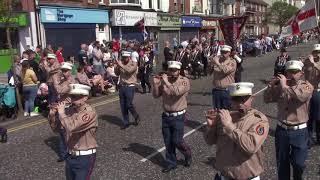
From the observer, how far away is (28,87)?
1354 cm

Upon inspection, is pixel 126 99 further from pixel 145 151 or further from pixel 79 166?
pixel 79 166

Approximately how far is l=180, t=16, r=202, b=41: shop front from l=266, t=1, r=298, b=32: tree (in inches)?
1073

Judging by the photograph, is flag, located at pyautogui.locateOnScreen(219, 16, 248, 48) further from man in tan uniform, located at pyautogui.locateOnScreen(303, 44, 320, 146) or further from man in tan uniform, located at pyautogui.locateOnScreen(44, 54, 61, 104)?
man in tan uniform, located at pyautogui.locateOnScreen(44, 54, 61, 104)

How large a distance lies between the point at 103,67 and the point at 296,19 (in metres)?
10.5

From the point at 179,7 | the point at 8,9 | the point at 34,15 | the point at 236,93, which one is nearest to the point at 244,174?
the point at 236,93

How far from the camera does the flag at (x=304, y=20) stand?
36.6 ft

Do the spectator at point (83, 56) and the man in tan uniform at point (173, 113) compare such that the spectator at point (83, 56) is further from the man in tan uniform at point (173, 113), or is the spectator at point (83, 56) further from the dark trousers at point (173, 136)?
the dark trousers at point (173, 136)

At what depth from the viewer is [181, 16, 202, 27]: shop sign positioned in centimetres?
4205

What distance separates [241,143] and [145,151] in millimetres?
5131

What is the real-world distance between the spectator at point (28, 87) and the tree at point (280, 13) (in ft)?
197

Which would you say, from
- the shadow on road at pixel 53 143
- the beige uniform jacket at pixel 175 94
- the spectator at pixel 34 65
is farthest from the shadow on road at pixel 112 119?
the beige uniform jacket at pixel 175 94

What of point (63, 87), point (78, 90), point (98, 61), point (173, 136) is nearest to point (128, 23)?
point (98, 61)

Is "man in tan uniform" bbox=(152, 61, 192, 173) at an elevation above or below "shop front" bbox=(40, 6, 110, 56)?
below

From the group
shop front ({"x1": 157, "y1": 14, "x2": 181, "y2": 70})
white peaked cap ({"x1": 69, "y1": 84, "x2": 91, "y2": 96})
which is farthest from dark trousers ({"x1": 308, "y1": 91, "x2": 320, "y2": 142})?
shop front ({"x1": 157, "y1": 14, "x2": 181, "y2": 70})
